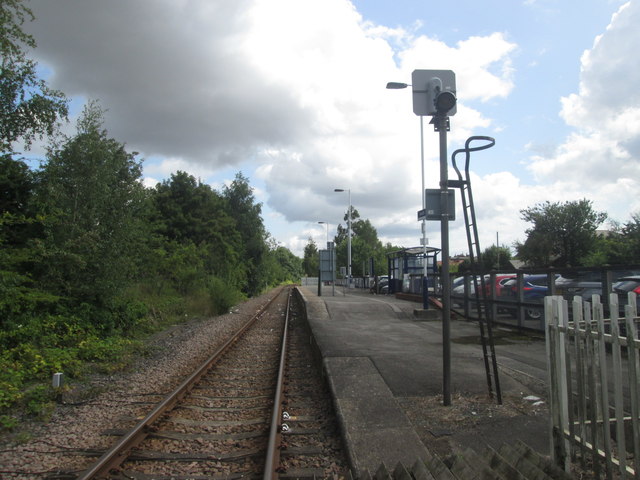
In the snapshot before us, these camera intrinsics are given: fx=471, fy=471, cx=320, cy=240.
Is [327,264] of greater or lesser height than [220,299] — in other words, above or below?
above

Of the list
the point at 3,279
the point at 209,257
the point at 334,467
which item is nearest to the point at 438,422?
the point at 334,467

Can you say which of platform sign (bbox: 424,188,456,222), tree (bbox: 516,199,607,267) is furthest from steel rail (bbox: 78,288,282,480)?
tree (bbox: 516,199,607,267)

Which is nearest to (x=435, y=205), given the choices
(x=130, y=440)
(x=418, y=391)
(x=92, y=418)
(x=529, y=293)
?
(x=418, y=391)

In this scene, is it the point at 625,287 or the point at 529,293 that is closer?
the point at 625,287

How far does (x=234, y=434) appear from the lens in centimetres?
544

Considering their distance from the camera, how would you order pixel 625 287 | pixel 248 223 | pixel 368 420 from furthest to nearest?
pixel 248 223 → pixel 625 287 → pixel 368 420

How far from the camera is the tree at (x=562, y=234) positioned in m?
47.0

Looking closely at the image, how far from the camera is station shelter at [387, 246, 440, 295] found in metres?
22.9

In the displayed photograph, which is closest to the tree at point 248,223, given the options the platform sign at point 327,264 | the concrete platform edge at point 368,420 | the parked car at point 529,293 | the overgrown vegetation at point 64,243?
the platform sign at point 327,264

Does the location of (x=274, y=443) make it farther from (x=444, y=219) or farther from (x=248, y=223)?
(x=248, y=223)

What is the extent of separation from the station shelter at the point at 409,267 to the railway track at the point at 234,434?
14.7m

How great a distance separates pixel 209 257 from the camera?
1209 inches

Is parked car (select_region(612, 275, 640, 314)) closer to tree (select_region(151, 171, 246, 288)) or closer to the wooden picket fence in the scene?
the wooden picket fence

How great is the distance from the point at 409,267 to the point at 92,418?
76.1 feet
